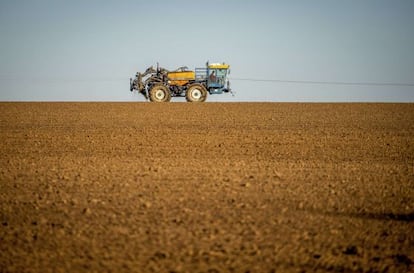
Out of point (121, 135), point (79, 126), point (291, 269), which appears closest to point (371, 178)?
point (291, 269)

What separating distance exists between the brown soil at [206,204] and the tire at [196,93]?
12649 millimetres

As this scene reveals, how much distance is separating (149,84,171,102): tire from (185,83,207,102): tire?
111cm

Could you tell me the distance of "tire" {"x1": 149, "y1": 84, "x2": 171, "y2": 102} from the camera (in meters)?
26.3

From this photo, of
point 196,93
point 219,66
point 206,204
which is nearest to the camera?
point 206,204

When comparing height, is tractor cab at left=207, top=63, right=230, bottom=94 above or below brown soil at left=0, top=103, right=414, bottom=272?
above

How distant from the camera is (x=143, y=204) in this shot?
20.8ft

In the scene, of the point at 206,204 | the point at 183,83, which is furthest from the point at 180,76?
the point at 206,204

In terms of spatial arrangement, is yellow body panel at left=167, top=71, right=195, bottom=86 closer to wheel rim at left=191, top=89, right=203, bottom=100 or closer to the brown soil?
wheel rim at left=191, top=89, right=203, bottom=100

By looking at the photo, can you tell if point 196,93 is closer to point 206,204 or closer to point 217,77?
point 217,77

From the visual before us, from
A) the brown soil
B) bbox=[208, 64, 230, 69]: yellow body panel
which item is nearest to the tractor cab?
bbox=[208, 64, 230, 69]: yellow body panel

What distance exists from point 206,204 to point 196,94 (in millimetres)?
20471

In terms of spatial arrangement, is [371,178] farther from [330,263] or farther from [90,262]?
[90,262]

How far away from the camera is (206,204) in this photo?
20.8 ft

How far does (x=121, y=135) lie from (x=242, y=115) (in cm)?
826
